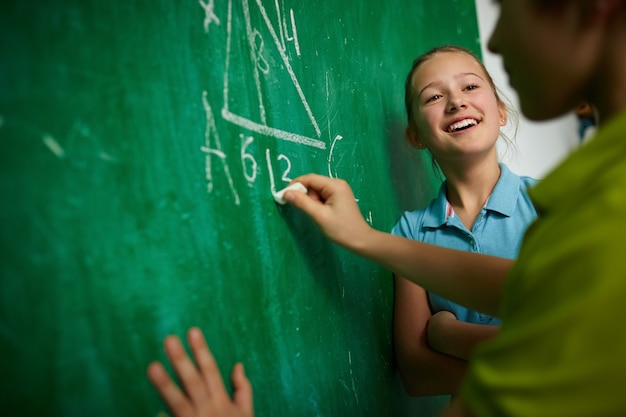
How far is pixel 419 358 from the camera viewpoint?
911 mm

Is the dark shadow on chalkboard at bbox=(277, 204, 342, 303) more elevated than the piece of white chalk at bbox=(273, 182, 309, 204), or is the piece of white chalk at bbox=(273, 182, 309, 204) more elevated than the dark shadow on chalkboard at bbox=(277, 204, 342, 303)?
the piece of white chalk at bbox=(273, 182, 309, 204)

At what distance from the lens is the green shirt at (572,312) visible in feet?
1.07

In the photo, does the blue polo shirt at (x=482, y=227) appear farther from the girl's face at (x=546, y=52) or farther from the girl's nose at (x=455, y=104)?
the girl's face at (x=546, y=52)

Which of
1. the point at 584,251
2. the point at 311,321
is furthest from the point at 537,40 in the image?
the point at 311,321

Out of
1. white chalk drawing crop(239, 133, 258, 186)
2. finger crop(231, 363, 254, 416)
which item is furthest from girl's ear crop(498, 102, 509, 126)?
finger crop(231, 363, 254, 416)

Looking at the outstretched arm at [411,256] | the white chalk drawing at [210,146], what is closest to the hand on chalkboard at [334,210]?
the outstretched arm at [411,256]

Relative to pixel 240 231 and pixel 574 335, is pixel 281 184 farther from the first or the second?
pixel 574 335

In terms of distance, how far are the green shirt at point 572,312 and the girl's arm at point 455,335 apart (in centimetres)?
43

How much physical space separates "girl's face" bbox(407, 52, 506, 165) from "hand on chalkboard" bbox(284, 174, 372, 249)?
0.36 meters

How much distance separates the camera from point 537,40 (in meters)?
0.48

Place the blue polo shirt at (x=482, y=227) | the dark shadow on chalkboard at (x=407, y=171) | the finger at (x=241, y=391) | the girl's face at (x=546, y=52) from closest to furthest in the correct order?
the girl's face at (x=546, y=52), the finger at (x=241, y=391), the blue polo shirt at (x=482, y=227), the dark shadow on chalkboard at (x=407, y=171)

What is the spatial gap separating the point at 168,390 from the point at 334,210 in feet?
1.10

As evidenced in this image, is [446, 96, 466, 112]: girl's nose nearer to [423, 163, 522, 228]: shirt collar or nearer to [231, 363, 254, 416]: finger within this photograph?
[423, 163, 522, 228]: shirt collar

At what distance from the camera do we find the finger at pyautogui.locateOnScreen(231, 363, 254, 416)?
552 millimetres
